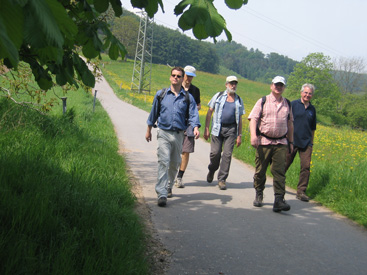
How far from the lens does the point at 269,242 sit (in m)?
4.55

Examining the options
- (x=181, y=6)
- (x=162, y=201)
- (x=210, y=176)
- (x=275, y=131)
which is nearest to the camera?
(x=181, y=6)

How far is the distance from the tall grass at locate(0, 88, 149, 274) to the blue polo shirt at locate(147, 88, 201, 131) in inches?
42.2

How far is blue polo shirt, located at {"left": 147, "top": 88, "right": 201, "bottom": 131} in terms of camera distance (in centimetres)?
594

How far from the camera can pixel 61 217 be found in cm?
343

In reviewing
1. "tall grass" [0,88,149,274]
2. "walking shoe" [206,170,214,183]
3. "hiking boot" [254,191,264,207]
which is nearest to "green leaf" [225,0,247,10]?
"tall grass" [0,88,149,274]

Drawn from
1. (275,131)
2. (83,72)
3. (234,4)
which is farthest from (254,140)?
(234,4)

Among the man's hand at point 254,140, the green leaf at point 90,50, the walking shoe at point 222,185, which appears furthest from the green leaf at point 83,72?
the walking shoe at point 222,185

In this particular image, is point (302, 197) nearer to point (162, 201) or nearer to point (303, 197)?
point (303, 197)

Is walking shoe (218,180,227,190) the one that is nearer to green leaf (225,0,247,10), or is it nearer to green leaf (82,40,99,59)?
green leaf (82,40,99,59)

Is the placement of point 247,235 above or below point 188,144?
below

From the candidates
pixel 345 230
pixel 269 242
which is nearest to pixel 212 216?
pixel 269 242

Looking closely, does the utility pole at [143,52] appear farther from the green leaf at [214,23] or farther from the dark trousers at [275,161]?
the green leaf at [214,23]

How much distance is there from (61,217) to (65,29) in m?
2.57

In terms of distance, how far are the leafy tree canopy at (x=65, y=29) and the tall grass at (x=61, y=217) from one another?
1070mm
